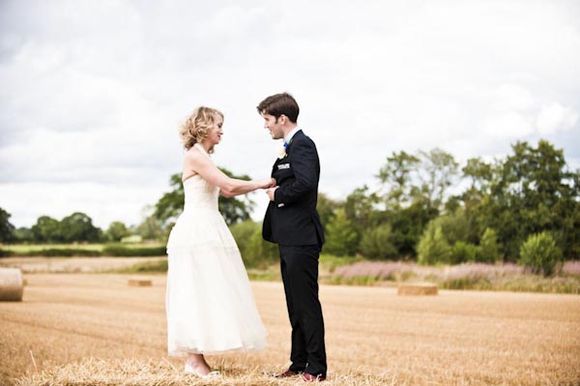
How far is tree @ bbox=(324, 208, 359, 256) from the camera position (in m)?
37.6

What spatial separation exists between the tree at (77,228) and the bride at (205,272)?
2926 centimetres

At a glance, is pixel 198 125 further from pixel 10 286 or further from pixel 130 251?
pixel 130 251

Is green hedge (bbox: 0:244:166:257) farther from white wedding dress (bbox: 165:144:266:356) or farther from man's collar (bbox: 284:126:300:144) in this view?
man's collar (bbox: 284:126:300:144)

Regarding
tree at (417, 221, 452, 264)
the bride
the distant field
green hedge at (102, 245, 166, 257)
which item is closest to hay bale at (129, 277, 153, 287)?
the distant field

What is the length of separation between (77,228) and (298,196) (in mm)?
31153

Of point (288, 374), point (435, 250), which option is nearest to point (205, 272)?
point (288, 374)

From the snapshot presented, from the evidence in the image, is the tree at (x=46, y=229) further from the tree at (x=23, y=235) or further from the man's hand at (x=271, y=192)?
the man's hand at (x=271, y=192)

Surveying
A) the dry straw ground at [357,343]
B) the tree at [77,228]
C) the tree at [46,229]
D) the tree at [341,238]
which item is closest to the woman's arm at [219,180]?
the dry straw ground at [357,343]

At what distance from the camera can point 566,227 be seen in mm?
18359

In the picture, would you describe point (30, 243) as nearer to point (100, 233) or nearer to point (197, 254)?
point (100, 233)

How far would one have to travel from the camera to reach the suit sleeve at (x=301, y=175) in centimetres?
473

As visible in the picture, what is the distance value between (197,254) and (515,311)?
10.3m

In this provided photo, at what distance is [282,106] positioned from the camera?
4.90 m

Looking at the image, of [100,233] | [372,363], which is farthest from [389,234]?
[372,363]
